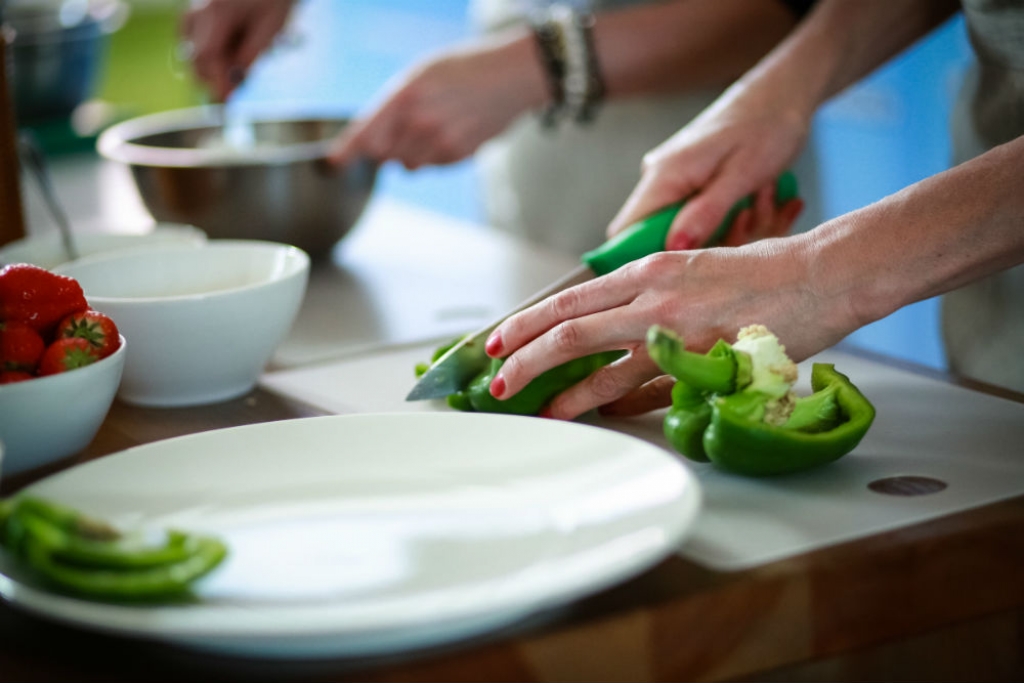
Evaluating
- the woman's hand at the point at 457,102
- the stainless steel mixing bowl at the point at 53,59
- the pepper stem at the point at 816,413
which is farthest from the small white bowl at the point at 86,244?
the stainless steel mixing bowl at the point at 53,59

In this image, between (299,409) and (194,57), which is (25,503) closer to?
(299,409)

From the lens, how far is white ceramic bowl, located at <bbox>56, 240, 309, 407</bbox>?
0.95m

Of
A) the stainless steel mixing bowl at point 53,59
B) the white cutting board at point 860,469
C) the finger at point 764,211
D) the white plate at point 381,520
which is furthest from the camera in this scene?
the stainless steel mixing bowl at point 53,59

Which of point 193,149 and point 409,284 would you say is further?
point 193,149

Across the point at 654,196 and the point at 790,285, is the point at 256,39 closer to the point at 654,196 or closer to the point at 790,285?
the point at 654,196

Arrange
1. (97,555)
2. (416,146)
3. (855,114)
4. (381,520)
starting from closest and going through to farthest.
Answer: (97,555), (381,520), (416,146), (855,114)

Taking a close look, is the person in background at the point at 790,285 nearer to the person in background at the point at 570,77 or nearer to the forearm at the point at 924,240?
the forearm at the point at 924,240

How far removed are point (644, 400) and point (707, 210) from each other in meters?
0.25

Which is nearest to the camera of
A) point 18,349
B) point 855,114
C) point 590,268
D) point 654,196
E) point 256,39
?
point 18,349

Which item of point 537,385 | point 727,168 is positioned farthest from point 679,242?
point 537,385

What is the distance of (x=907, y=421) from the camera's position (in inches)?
35.0

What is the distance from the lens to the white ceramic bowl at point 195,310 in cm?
95

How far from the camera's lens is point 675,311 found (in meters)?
0.85

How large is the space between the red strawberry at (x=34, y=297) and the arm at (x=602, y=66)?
2.47ft
